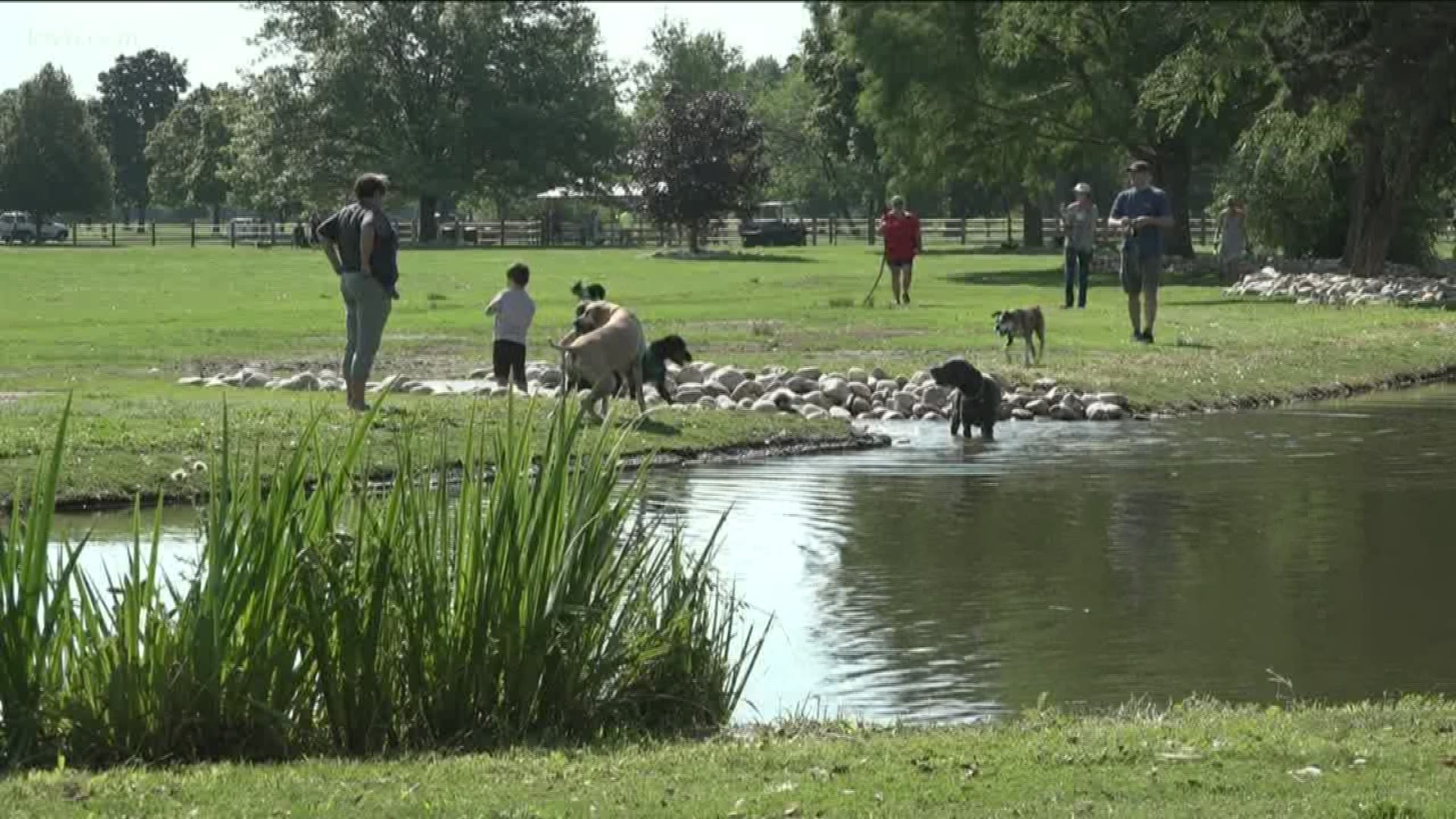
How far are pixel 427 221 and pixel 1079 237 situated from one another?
65319 millimetres

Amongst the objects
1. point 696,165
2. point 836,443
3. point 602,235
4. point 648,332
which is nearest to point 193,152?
point 602,235

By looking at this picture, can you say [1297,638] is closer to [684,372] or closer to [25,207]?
[684,372]

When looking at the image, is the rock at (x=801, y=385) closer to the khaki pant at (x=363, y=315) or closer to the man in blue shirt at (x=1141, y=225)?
the khaki pant at (x=363, y=315)

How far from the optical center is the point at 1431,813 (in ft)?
24.9

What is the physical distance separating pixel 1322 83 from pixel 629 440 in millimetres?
24107

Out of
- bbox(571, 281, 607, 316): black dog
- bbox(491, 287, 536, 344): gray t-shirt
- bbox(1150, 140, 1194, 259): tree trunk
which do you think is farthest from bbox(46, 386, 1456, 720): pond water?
bbox(1150, 140, 1194, 259): tree trunk

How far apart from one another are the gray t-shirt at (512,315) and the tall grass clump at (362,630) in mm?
13160

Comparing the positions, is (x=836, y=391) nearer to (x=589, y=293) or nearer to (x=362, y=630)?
(x=589, y=293)

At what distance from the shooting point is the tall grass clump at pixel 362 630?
9156 mm

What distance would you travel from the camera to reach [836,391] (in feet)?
83.8

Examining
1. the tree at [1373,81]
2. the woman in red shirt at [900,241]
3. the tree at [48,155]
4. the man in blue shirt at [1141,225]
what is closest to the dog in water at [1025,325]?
the man in blue shirt at [1141,225]

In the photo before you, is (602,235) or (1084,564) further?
(602,235)

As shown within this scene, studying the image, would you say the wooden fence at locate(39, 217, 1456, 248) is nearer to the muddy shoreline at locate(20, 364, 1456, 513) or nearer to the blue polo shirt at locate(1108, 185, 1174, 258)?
the blue polo shirt at locate(1108, 185, 1174, 258)

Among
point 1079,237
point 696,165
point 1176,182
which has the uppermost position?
point 696,165
